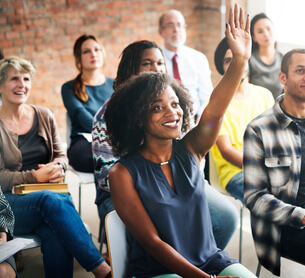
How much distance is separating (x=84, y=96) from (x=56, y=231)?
142 centimetres

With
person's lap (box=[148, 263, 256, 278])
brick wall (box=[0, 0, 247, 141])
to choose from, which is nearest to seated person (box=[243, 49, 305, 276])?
person's lap (box=[148, 263, 256, 278])

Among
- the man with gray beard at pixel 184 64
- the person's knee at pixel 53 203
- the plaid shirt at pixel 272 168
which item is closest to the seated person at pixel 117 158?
the person's knee at pixel 53 203

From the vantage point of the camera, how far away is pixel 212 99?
1.52m

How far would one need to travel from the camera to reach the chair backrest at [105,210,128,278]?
4.83 feet

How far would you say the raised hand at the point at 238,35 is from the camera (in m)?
1.47

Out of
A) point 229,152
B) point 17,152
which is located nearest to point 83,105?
point 17,152

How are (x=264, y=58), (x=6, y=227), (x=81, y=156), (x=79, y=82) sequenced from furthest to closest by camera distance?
(x=79, y=82), (x=264, y=58), (x=81, y=156), (x=6, y=227)

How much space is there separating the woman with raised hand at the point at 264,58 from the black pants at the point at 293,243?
146 centimetres

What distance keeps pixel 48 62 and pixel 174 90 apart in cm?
368

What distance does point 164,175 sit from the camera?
1.48 metres

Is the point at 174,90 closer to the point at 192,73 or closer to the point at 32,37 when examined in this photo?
the point at 192,73

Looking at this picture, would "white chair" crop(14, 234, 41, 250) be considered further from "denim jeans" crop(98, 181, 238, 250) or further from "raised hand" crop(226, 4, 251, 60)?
"raised hand" crop(226, 4, 251, 60)

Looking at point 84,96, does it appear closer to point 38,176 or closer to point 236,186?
point 38,176

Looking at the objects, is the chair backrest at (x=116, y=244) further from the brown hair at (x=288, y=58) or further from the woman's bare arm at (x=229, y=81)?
the brown hair at (x=288, y=58)
